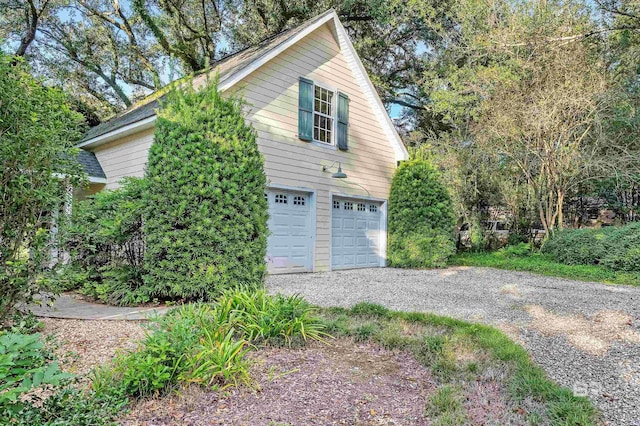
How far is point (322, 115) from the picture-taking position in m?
9.80

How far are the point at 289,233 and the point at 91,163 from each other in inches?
211

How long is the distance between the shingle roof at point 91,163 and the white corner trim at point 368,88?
699 cm

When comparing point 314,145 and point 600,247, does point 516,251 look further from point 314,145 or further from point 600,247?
point 314,145

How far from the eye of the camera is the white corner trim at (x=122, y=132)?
775cm

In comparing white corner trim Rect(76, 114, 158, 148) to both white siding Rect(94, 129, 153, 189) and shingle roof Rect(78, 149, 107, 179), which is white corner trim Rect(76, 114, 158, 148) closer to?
white siding Rect(94, 129, 153, 189)

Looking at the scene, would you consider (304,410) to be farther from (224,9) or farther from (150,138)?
(224,9)

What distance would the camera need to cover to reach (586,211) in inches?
573

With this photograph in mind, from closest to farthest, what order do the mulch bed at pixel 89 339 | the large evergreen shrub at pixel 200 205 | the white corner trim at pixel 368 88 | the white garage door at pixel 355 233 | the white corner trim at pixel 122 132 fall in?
1. the mulch bed at pixel 89 339
2. the large evergreen shrub at pixel 200 205
3. the white corner trim at pixel 122 132
4. the white garage door at pixel 355 233
5. the white corner trim at pixel 368 88

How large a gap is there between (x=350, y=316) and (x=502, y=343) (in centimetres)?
162

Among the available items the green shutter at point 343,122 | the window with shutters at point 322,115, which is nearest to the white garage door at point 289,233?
the window with shutters at point 322,115

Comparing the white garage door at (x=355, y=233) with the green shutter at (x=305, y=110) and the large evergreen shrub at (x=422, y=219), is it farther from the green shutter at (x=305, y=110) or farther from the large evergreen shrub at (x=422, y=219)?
the green shutter at (x=305, y=110)

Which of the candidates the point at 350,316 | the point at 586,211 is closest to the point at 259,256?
the point at 350,316

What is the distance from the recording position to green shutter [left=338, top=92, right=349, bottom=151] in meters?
10.0

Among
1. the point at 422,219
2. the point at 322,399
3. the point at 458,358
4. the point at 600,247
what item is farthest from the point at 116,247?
the point at 600,247
